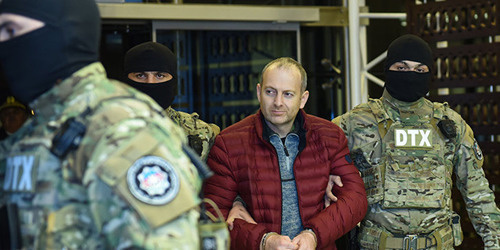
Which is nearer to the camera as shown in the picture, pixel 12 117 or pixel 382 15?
pixel 12 117

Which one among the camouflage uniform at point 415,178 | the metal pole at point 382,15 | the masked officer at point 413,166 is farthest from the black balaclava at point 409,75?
the metal pole at point 382,15

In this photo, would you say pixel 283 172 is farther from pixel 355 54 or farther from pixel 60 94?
pixel 355 54

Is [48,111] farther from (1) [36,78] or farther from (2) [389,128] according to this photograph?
(2) [389,128]

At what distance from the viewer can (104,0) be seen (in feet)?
18.7

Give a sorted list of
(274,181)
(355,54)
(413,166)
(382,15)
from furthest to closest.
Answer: (382,15) < (355,54) < (413,166) < (274,181)

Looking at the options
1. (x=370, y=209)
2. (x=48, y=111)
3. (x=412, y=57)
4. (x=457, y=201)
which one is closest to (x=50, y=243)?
(x=48, y=111)

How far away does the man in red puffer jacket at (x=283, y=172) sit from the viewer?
2.82 metres

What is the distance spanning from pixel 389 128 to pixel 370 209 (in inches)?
17.6

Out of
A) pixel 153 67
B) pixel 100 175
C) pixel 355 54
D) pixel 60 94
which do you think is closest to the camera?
pixel 100 175

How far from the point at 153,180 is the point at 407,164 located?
225 centimetres

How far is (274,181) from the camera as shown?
112 inches

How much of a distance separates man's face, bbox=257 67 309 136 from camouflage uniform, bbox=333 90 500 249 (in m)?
0.57

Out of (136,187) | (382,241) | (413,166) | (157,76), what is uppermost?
(157,76)

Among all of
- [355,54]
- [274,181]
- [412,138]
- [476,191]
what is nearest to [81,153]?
[274,181]
